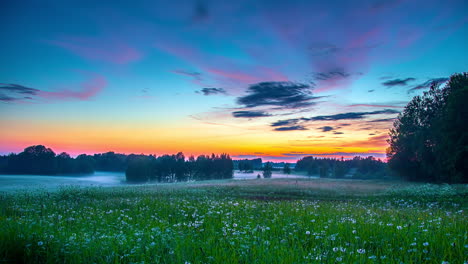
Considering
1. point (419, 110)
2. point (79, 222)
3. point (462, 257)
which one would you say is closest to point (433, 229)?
point (462, 257)

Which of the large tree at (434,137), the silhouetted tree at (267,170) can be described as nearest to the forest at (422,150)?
the large tree at (434,137)

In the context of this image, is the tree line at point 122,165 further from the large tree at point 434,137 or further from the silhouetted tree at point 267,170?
the large tree at point 434,137

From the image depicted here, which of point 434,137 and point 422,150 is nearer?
point 434,137

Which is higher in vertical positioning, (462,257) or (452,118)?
(452,118)

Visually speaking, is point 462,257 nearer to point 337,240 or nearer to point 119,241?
point 337,240

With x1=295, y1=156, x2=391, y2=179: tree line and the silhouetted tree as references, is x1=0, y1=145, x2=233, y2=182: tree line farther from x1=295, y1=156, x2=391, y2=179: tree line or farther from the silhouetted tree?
x1=295, y1=156, x2=391, y2=179: tree line

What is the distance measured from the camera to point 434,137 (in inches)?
1785

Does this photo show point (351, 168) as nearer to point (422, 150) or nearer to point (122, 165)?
point (422, 150)

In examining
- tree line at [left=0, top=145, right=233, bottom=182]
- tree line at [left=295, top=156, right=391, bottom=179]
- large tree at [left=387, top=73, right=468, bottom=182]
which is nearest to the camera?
large tree at [left=387, top=73, right=468, bottom=182]

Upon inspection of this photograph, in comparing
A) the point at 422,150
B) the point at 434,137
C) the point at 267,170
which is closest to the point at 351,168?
the point at 267,170

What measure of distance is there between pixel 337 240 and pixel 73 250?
5516 millimetres

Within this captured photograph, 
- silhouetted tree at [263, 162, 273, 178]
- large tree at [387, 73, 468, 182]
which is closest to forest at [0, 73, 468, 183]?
large tree at [387, 73, 468, 182]

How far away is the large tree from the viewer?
38438mm

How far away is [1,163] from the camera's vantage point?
254ft
